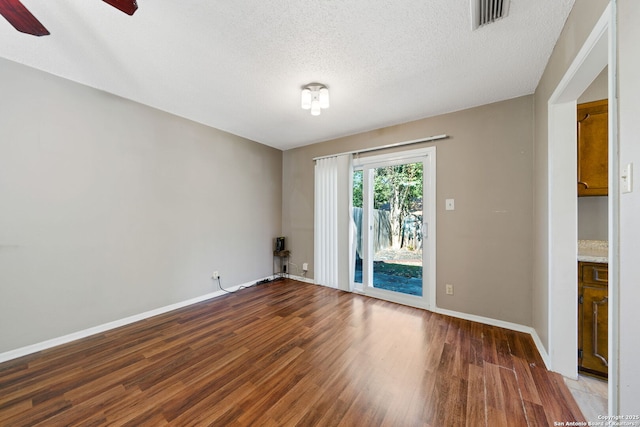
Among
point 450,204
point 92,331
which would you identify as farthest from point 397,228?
point 92,331

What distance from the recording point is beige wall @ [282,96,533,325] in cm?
240

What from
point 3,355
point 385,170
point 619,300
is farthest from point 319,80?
point 3,355

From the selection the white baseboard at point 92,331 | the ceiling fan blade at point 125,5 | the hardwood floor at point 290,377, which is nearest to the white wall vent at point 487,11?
the ceiling fan blade at point 125,5

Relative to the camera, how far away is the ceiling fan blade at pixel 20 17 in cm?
105

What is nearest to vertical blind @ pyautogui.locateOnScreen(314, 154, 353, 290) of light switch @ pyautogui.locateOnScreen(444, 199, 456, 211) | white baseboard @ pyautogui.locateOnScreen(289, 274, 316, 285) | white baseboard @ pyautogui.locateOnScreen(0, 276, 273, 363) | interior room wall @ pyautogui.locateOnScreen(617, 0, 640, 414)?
white baseboard @ pyautogui.locateOnScreen(289, 274, 316, 285)

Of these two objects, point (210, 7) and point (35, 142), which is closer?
point (210, 7)

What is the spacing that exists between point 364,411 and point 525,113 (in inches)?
123

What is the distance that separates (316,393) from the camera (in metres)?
1.56

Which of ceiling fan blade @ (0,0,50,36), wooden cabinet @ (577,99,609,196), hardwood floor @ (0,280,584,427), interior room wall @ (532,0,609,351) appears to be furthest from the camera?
wooden cabinet @ (577,99,609,196)

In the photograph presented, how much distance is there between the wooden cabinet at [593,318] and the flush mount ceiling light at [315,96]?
2.52 metres

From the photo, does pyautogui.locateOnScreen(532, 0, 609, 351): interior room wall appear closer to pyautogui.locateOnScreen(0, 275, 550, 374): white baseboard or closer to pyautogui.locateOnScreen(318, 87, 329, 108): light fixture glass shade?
pyautogui.locateOnScreen(0, 275, 550, 374): white baseboard

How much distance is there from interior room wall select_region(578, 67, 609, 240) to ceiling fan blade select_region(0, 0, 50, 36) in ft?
12.6

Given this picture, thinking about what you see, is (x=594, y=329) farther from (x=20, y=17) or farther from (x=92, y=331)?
(x=92, y=331)

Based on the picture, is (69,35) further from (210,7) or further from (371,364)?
(371,364)
